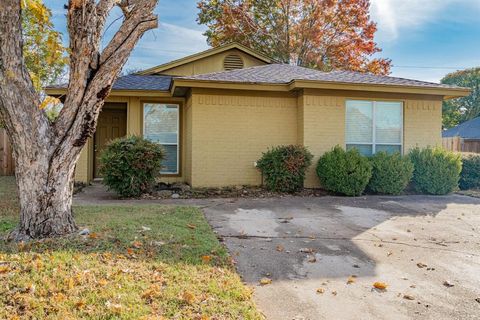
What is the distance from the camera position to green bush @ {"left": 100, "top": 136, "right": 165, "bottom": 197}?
755 cm

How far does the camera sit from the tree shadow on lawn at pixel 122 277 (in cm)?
238

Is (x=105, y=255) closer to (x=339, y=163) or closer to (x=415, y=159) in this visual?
(x=339, y=163)

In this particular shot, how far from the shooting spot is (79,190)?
8.88 m

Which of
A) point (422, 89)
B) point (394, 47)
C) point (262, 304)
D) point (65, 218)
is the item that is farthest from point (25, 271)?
point (394, 47)

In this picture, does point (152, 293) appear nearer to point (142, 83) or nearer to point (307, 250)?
point (307, 250)

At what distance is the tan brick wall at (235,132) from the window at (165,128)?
1.51 metres

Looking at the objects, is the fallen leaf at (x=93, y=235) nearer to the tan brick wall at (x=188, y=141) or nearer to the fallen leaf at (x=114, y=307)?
the fallen leaf at (x=114, y=307)

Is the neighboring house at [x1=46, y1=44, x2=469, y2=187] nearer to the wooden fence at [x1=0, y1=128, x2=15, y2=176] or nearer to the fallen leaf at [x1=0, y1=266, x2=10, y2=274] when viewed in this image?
the wooden fence at [x1=0, y1=128, x2=15, y2=176]

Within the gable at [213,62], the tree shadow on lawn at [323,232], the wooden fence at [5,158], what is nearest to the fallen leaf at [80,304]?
the tree shadow on lawn at [323,232]

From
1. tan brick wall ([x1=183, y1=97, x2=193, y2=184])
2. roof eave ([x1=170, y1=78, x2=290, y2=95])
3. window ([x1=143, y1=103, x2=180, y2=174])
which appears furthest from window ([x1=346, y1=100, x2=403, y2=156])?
window ([x1=143, y1=103, x2=180, y2=174])

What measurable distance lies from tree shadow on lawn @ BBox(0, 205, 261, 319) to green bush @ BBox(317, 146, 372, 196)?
474cm

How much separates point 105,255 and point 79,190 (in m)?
6.21

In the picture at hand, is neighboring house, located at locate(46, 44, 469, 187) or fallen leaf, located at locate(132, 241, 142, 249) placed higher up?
neighboring house, located at locate(46, 44, 469, 187)

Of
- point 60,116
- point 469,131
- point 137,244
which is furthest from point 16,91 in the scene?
point 469,131
